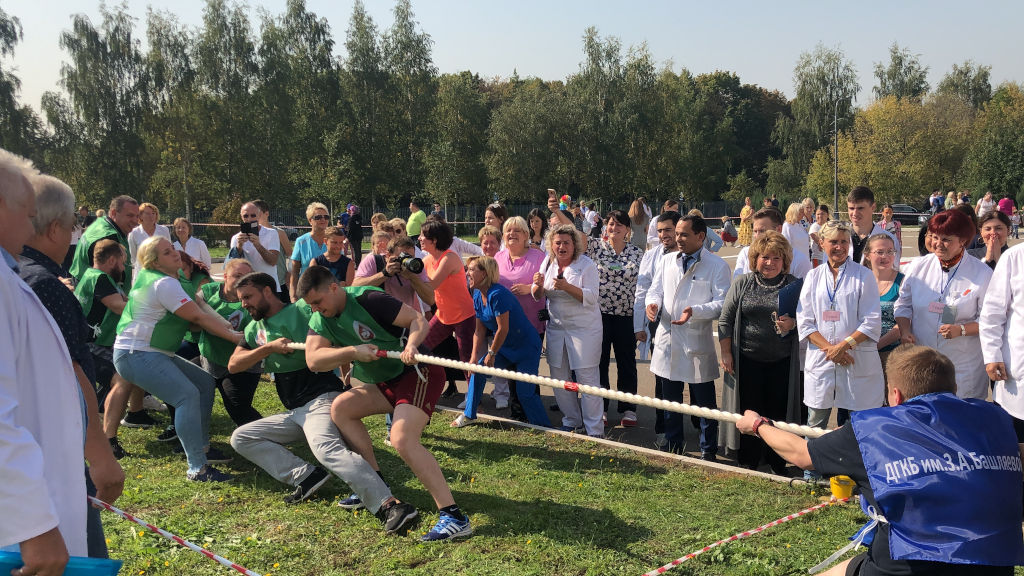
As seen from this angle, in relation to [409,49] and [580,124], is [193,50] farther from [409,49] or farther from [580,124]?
[580,124]

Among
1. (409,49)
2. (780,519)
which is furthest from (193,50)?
(780,519)

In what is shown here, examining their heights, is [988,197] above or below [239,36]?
below

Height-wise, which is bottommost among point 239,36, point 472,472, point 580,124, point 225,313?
point 472,472

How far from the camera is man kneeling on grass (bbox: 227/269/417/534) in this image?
500cm

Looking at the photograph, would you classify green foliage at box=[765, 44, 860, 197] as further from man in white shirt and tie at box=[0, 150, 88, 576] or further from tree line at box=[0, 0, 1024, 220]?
man in white shirt and tie at box=[0, 150, 88, 576]

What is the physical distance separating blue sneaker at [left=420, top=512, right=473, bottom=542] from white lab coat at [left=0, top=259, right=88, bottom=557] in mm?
2470

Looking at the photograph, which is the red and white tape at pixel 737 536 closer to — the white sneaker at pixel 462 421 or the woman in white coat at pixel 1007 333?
the woman in white coat at pixel 1007 333

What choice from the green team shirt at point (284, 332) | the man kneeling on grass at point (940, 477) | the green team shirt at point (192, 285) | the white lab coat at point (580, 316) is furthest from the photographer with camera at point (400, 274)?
the man kneeling on grass at point (940, 477)

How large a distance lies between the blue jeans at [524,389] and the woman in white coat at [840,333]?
2.36 metres

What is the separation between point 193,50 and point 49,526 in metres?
43.7

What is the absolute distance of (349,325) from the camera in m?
5.04

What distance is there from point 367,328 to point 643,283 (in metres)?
2.99

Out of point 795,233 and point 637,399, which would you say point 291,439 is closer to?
point 637,399

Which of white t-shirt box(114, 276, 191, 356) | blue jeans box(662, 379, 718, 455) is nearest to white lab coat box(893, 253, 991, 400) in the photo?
blue jeans box(662, 379, 718, 455)
